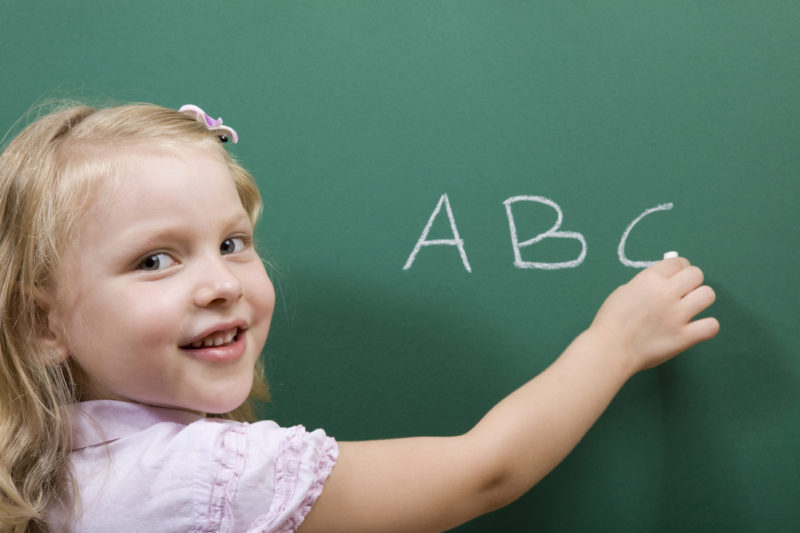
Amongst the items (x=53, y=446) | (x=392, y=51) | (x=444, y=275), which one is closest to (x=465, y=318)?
(x=444, y=275)

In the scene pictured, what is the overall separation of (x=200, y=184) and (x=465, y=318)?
32cm

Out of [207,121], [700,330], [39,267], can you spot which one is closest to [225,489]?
[39,267]

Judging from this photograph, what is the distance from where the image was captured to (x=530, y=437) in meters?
0.57

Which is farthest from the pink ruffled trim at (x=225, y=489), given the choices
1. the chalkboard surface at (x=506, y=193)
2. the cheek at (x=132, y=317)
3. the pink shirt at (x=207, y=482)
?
the chalkboard surface at (x=506, y=193)

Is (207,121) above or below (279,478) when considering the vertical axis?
above

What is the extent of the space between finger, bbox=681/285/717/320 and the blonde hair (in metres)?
0.48

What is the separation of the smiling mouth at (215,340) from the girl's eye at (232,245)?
0.07 m

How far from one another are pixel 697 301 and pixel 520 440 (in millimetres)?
234

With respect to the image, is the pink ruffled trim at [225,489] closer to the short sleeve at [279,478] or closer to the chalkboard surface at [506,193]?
the short sleeve at [279,478]

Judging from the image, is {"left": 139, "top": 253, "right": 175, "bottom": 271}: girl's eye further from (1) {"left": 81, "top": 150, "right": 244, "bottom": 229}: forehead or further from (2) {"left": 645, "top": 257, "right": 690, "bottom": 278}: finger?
(2) {"left": 645, "top": 257, "right": 690, "bottom": 278}: finger

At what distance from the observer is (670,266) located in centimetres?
67

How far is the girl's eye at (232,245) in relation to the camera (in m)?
0.59

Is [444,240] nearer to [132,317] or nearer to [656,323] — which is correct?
[656,323]

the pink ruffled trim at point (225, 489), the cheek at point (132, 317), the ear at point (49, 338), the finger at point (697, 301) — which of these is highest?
the finger at point (697, 301)
